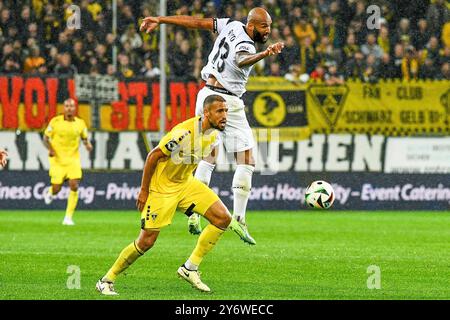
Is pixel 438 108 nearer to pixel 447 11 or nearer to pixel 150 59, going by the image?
pixel 447 11

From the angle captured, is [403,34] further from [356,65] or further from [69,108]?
[69,108]

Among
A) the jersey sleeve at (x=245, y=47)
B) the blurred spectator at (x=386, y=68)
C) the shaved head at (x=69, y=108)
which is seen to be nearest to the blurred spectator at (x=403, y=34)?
the blurred spectator at (x=386, y=68)

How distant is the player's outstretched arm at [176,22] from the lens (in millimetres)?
13102

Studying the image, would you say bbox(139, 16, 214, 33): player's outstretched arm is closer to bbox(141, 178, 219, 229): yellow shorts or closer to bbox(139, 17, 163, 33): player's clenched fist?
bbox(139, 17, 163, 33): player's clenched fist

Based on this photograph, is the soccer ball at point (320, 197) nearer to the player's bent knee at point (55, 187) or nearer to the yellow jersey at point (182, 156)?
the yellow jersey at point (182, 156)

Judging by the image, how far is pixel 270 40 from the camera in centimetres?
2539

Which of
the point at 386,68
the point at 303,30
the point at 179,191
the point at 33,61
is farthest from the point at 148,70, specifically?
the point at 179,191

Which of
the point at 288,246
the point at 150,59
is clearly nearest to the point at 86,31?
the point at 150,59

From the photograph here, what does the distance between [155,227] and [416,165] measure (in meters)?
15.4

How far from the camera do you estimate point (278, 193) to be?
995 inches

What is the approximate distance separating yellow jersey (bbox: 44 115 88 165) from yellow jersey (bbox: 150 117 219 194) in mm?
11010

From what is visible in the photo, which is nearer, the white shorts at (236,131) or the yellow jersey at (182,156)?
the yellow jersey at (182,156)

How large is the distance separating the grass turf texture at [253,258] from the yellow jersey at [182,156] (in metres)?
1.02

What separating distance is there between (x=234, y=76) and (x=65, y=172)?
8251 mm
